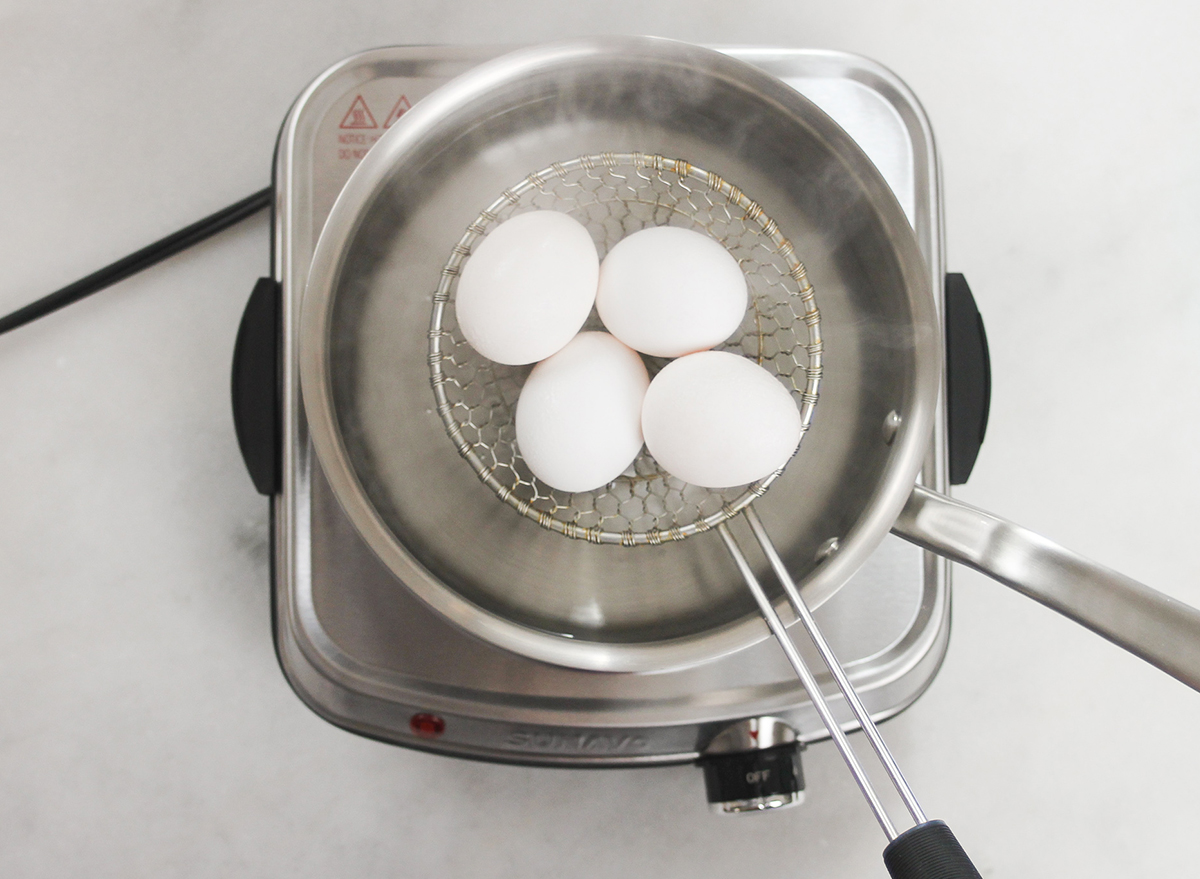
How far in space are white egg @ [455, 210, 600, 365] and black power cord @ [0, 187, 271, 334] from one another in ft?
0.98

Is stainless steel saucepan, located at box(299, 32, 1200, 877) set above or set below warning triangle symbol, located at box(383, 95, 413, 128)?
below

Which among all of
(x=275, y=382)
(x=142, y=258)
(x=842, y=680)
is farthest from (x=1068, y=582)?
(x=142, y=258)

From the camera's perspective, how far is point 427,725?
1.76ft

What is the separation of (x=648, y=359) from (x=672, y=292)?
75mm

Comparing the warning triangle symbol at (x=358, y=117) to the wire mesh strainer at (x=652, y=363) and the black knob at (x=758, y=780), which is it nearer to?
the wire mesh strainer at (x=652, y=363)

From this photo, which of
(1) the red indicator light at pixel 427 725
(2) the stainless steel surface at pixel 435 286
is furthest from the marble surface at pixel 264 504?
(2) the stainless steel surface at pixel 435 286

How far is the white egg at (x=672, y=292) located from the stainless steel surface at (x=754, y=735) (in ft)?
0.85

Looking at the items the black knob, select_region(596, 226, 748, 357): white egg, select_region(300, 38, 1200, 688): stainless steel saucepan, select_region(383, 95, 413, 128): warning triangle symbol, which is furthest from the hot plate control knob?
select_region(383, 95, 413, 128): warning triangle symbol

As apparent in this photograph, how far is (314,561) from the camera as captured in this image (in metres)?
0.53

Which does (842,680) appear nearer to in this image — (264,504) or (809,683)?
(809,683)

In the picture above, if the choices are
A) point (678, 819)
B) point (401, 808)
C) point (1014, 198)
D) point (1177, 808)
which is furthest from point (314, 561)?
point (1177, 808)

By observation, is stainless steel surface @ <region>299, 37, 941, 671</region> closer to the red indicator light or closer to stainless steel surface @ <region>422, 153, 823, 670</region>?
stainless steel surface @ <region>422, 153, 823, 670</region>

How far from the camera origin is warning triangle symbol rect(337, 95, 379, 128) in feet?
1.79

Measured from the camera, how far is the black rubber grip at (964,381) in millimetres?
545
